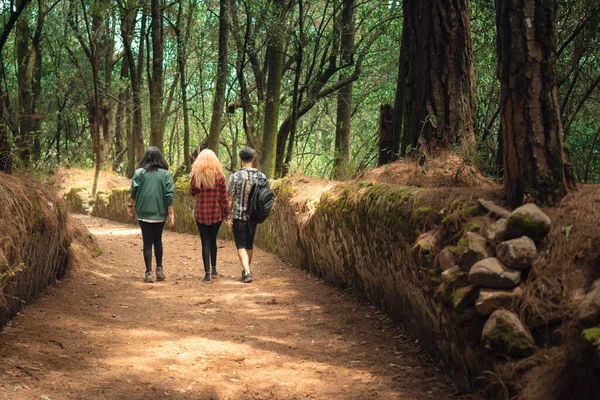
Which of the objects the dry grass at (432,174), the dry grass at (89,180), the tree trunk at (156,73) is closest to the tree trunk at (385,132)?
the dry grass at (432,174)

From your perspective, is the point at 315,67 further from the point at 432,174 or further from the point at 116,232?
the point at 432,174

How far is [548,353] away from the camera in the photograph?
374cm

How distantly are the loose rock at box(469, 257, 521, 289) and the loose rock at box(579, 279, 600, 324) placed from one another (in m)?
0.51

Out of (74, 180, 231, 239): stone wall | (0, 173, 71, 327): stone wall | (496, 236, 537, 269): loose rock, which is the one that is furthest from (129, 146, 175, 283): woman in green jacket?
(496, 236, 537, 269): loose rock

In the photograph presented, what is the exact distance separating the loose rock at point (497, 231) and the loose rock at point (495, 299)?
1.33 ft

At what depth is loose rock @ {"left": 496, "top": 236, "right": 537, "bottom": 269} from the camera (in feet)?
13.5

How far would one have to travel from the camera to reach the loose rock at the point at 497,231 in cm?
433

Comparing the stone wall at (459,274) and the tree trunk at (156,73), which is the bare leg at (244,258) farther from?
the tree trunk at (156,73)

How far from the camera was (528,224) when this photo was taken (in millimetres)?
4238

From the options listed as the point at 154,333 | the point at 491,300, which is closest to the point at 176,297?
the point at 154,333

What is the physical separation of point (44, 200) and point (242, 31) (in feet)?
44.1

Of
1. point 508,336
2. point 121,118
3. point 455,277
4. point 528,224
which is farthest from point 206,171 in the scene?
point 121,118

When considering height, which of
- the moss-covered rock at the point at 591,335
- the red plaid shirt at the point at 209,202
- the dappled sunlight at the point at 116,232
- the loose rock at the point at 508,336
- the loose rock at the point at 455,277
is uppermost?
the red plaid shirt at the point at 209,202

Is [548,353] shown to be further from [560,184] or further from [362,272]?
[362,272]
